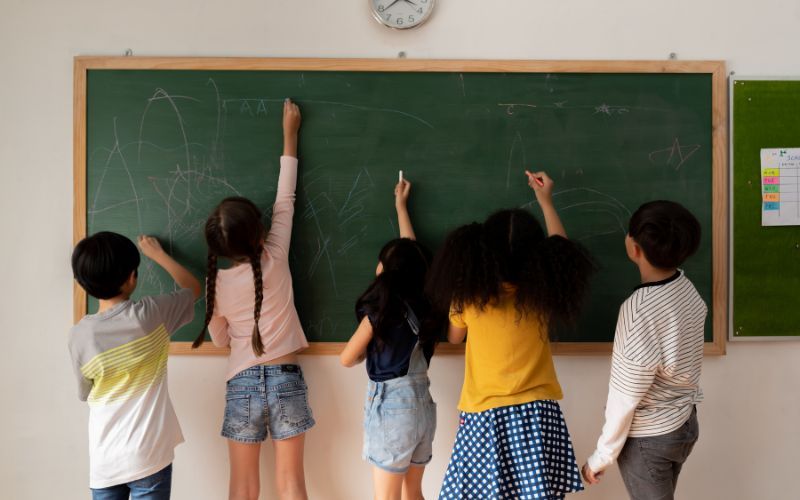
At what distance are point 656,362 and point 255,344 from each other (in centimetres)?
148

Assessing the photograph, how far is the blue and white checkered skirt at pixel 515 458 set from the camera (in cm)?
197

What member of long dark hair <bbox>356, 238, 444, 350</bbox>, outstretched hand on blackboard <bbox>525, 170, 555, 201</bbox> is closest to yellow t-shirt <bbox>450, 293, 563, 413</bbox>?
long dark hair <bbox>356, 238, 444, 350</bbox>

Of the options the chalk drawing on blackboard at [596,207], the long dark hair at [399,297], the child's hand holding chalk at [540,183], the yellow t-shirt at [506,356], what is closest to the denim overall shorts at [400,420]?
the long dark hair at [399,297]

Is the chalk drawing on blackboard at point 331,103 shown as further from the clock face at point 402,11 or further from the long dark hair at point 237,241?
the long dark hair at point 237,241

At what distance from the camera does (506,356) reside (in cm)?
202

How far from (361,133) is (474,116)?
51 centimetres

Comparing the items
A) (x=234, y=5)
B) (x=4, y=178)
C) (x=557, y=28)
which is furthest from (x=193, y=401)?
(x=557, y=28)

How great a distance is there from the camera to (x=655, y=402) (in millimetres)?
2033

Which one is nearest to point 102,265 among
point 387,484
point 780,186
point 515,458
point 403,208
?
point 403,208

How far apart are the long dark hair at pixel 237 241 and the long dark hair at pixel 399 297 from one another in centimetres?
44

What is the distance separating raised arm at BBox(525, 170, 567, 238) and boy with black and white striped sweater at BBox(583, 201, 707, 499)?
324 millimetres

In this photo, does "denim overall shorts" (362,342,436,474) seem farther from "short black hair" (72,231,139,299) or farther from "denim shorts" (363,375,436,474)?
"short black hair" (72,231,139,299)

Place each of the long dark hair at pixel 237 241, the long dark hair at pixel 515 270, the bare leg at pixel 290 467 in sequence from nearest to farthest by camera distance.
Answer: the long dark hair at pixel 515 270
the long dark hair at pixel 237 241
the bare leg at pixel 290 467

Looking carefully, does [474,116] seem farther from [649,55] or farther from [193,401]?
[193,401]
